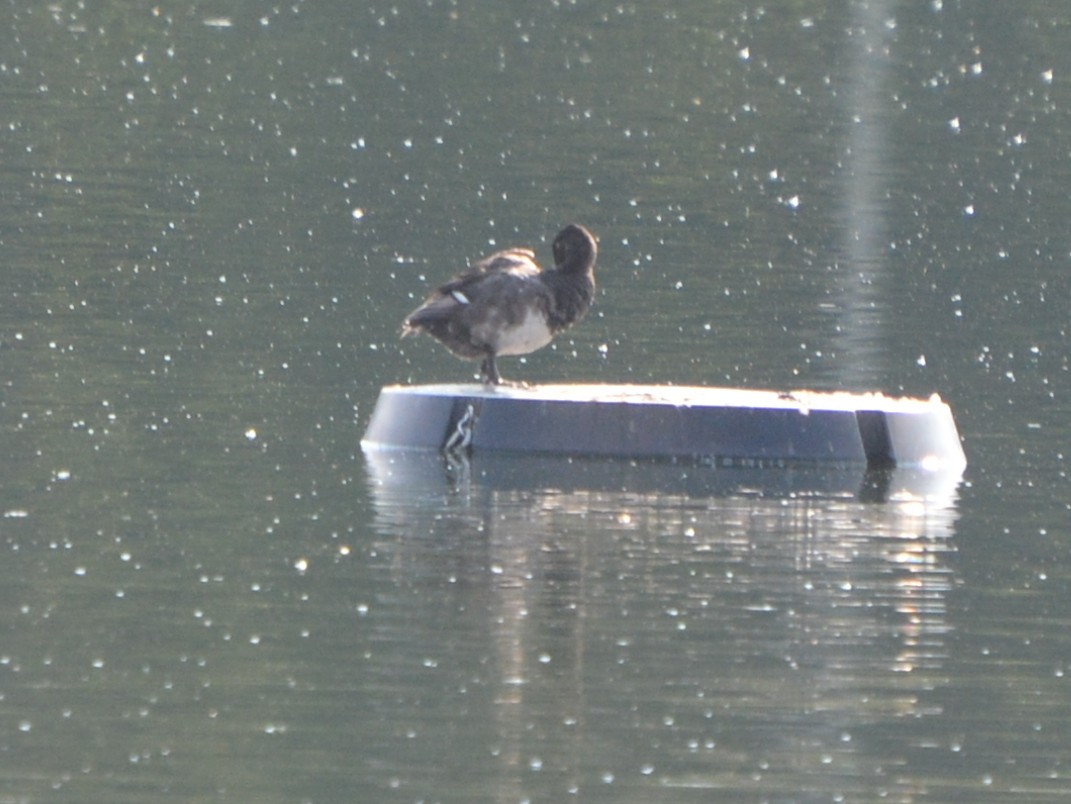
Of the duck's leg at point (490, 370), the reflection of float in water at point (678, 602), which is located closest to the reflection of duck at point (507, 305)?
the duck's leg at point (490, 370)

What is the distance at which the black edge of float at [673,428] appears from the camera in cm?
1229

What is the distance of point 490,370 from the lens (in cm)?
1283

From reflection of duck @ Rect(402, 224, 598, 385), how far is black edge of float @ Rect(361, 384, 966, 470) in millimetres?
315

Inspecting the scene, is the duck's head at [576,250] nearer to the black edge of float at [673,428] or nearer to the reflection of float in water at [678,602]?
the black edge of float at [673,428]

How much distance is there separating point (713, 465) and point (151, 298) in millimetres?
5491

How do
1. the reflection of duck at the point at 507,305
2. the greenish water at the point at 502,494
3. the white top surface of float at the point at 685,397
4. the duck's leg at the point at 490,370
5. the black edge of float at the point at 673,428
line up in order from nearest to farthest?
the greenish water at the point at 502,494 < the black edge of float at the point at 673,428 < the white top surface of float at the point at 685,397 < the reflection of duck at the point at 507,305 < the duck's leg at the point at 490,370

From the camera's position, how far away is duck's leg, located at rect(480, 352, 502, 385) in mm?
12828

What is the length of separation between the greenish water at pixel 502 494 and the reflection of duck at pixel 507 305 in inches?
25.8

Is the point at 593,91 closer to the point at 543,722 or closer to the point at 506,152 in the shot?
the point at 506,152

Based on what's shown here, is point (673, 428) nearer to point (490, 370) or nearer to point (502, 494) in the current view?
point (490, 370)

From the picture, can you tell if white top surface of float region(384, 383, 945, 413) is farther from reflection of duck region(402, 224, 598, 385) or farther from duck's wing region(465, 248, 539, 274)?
duck's wing region(465, 248, 539, 274)

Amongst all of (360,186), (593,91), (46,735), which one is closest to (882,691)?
(46,735)

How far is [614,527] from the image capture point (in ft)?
35.0

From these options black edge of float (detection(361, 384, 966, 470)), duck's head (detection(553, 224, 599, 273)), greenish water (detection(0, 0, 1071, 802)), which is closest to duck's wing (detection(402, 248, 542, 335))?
duck's head (detection(553, 224, 599, 273))
